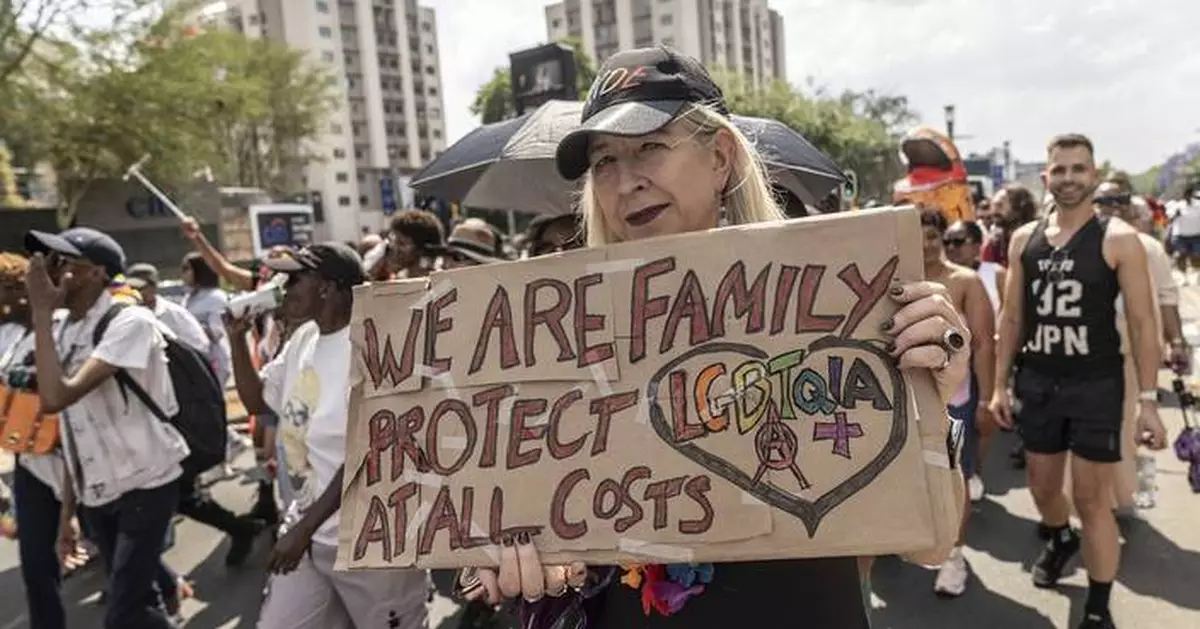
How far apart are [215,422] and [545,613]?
2.85 m

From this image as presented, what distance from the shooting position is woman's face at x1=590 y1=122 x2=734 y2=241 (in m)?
1.42

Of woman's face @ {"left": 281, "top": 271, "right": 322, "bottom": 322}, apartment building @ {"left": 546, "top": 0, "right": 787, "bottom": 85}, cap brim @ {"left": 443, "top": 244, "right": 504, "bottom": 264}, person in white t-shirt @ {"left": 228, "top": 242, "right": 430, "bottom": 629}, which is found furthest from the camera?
apartment building @ {"left": 546, "top": 0, "right": 787, "bottom": 85}

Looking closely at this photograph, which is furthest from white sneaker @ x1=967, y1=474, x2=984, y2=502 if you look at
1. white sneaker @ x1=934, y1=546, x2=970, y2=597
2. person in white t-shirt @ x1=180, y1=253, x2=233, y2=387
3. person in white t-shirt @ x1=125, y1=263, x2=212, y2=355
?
person in white t-shirt @ x1=180, y1=253, x2=233, y2=387

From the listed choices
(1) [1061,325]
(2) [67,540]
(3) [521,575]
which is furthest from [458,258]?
(3) [521,575]

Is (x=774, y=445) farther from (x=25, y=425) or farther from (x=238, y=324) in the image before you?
(x=25, y=425)

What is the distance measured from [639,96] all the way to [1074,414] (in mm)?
2891

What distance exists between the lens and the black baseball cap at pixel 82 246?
3240mm

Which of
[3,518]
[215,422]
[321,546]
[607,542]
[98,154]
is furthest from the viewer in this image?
[98,154]

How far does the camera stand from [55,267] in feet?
10.8

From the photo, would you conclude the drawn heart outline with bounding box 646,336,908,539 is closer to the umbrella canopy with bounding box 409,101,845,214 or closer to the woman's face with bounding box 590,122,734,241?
the woman's face with bounding box 590,122,734,241

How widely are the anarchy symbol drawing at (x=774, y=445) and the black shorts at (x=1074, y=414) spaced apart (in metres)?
2.81

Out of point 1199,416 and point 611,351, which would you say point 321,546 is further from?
point 1199,416

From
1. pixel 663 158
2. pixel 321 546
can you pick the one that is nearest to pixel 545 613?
pixel 663 158

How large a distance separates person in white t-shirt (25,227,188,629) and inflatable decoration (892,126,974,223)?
583cm
